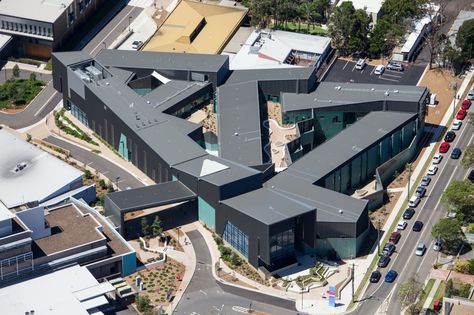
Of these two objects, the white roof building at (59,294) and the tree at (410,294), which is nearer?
the white roof building at (59,294)

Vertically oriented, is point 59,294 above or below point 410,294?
above

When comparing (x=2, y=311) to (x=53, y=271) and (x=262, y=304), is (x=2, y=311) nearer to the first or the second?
(x=53, y=271)

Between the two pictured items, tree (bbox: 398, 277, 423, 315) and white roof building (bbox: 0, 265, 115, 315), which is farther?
tree (bbox: 398, 277, 423, 315)

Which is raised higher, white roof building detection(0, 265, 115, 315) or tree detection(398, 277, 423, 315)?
white roof building detection(0, 265, 115, 315)

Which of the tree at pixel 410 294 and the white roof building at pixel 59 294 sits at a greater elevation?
the white roof building at pixel 59 294

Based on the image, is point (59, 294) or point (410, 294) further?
point (410, 294)
